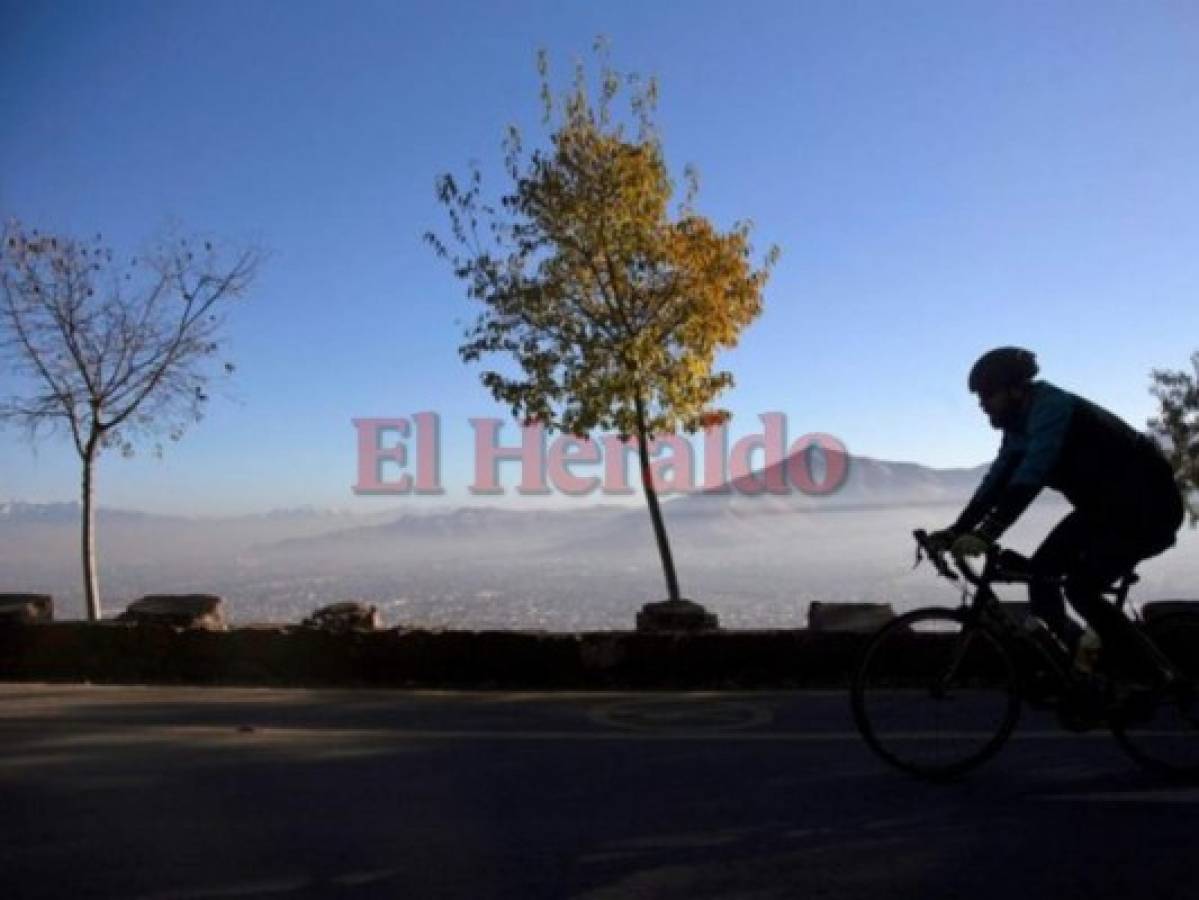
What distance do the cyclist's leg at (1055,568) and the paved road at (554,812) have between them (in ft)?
2.41

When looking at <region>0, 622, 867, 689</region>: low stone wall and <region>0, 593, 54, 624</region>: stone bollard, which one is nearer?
<region>0, 622, 867, 689</region>: low stone wall

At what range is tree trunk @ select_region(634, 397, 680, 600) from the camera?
14797 mm

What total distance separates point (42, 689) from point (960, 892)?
6618 mm

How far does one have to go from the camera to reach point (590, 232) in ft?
49.2

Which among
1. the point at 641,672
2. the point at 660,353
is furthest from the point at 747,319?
the point at 641,672

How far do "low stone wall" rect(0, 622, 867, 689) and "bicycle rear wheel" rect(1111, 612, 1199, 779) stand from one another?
165 inches

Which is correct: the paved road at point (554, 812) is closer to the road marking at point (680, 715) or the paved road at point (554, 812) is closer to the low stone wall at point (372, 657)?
the road marking at point (680, 715)

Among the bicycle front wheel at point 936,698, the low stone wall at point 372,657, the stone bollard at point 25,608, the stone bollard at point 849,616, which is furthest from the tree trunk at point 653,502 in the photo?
the bicycle front wheel at point 936,698

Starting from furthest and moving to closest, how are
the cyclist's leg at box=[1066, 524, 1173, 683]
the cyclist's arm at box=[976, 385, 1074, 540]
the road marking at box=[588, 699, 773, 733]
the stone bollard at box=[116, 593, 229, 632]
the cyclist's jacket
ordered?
the stone bollard at box=[116, 593, 229, 632]
the road marking at box=[588, 699, 773, 733]
the cyclist's leg at box=[1066, 524, 1173, 683]
the cyclist's jacket
the cyclist's arm at box=[976, 385, 1074, 540]

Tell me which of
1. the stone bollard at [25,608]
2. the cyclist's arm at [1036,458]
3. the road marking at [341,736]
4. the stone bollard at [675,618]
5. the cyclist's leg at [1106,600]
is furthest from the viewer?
the stone bollard at [675,618]

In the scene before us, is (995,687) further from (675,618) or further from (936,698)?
(675,618)

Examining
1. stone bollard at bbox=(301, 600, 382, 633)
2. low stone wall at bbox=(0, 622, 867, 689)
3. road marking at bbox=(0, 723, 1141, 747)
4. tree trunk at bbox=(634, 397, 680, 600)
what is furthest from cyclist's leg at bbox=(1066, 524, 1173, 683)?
tree trunk at bbox=(634, 397, 680, 600)

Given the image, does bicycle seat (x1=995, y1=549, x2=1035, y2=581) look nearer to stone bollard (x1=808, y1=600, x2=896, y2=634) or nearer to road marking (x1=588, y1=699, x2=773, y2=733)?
road marking (x1=588, y1=699, x2=773, y2=733)

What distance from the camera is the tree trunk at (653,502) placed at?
14797 millimetres
